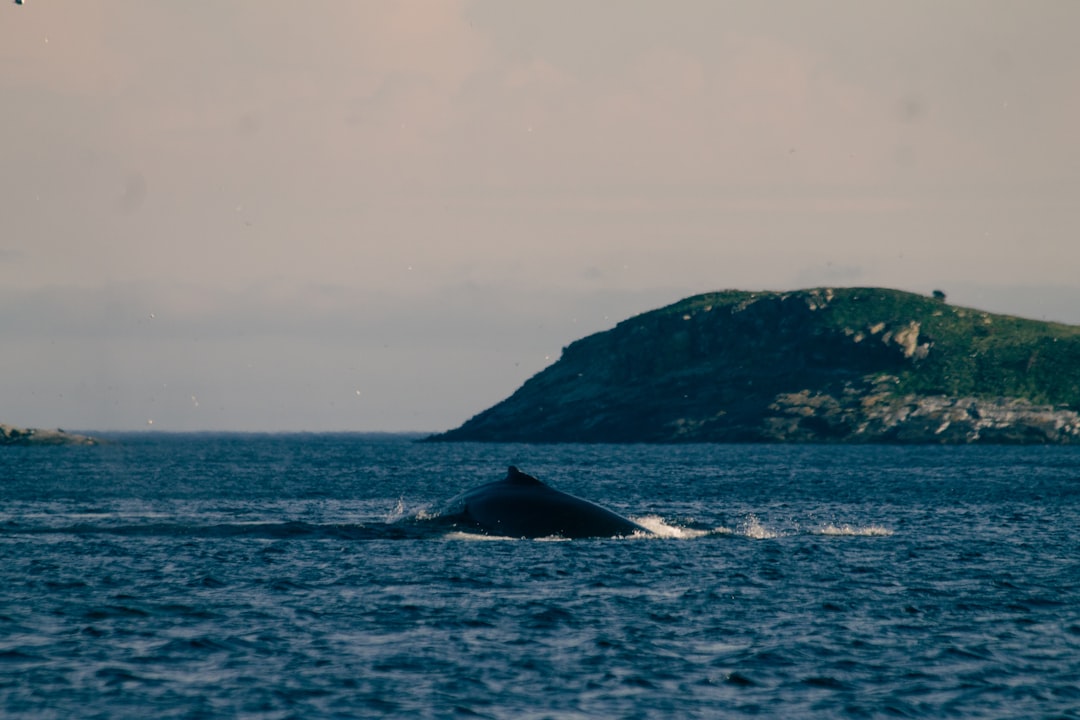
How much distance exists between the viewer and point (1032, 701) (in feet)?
83.7

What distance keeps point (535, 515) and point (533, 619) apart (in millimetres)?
18195

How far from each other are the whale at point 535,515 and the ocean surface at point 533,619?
1.27 meters

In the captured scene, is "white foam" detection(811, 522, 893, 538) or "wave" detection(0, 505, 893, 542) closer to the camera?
"wave" detection(0, 505, 893, 542)

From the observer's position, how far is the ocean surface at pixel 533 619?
2548 centimetres

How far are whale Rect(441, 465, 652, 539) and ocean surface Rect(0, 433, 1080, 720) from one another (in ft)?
4.16

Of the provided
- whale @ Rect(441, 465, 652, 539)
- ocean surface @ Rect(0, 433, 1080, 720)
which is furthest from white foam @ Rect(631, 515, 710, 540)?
whale @ Rect(441, 465, 652, 539)

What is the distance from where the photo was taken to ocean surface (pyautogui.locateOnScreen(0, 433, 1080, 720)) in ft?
83.6

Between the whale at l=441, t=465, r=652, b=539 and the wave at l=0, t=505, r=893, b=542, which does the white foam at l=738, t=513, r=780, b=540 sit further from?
the whale at l=441, t=465, r=652, b=539

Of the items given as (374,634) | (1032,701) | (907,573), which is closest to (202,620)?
(374,634)

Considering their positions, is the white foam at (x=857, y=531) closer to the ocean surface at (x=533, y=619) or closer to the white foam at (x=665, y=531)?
the ocean surface at (x=533, y=619)

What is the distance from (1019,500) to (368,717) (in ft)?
232

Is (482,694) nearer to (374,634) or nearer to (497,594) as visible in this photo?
(374,634)

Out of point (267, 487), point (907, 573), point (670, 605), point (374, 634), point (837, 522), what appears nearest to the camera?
point (374, 634)

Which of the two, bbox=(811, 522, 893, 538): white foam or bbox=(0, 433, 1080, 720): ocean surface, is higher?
bbox=(811, 522, 893, 538): white foam
